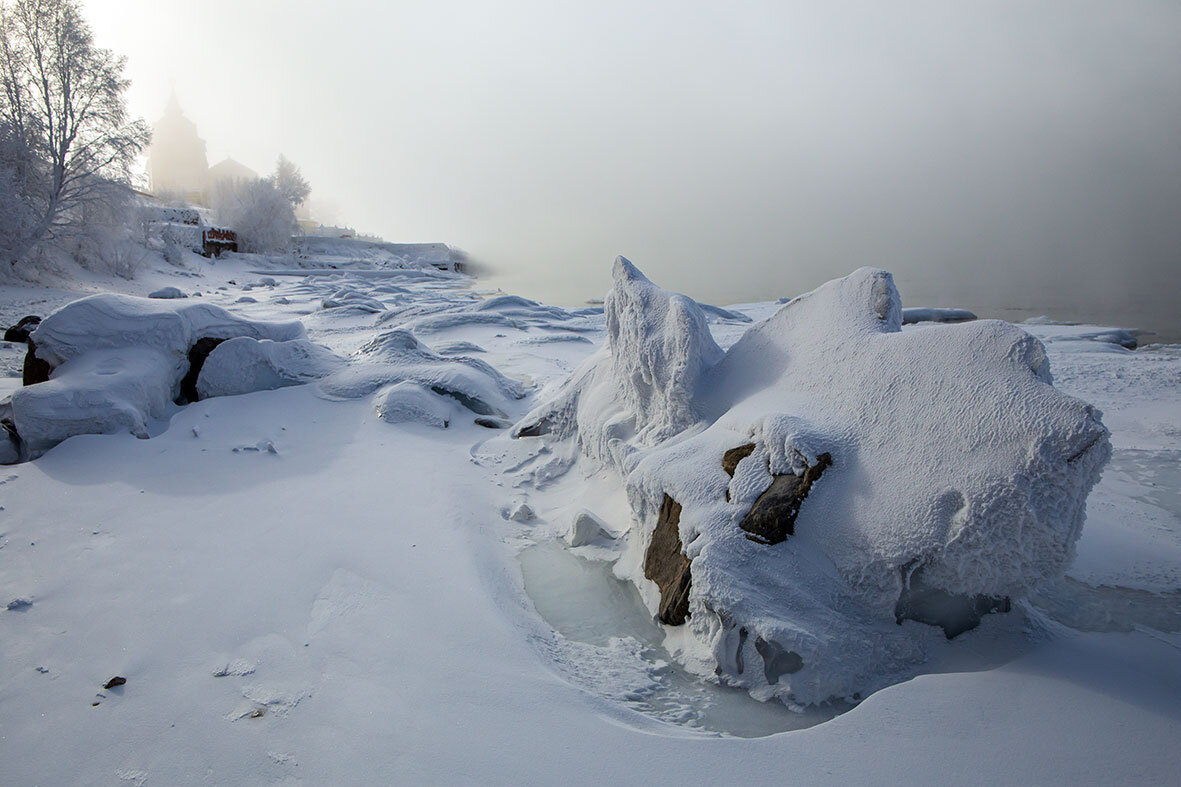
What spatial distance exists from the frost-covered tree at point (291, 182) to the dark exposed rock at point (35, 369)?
27344mm

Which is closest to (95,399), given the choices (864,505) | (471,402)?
(471,402)

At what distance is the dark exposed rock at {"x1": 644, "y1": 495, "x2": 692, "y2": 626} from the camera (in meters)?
2.34

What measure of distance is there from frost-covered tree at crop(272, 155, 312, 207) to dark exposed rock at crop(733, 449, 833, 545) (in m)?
31.7

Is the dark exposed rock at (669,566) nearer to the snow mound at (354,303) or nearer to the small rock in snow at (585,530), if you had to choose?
the small rock in snow at (585,530)

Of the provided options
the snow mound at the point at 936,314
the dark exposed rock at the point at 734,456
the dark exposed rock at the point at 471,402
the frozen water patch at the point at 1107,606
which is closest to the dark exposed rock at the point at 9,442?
the dark exposed rock at the point at 471,402

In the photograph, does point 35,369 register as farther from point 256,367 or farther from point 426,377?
point 426,377

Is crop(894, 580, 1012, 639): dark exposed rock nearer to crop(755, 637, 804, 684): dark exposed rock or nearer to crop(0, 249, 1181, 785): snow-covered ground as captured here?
crop(0, 249, 1181, 785): snow-covered ground

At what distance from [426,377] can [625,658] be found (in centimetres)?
381

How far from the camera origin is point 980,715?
1717mm

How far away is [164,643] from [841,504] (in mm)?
2488

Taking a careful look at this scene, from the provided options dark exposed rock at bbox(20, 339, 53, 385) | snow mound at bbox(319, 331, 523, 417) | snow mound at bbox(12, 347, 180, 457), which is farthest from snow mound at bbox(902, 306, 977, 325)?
dark exposed rock at bbox(20, 339, 53, 385)

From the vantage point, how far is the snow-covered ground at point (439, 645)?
5.33 ft

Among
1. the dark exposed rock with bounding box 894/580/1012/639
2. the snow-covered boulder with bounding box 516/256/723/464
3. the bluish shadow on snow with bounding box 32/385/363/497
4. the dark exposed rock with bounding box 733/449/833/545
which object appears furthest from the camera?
the bluish shadow on snow with bounding box 32/385/363/497

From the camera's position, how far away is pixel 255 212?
27000 mm
